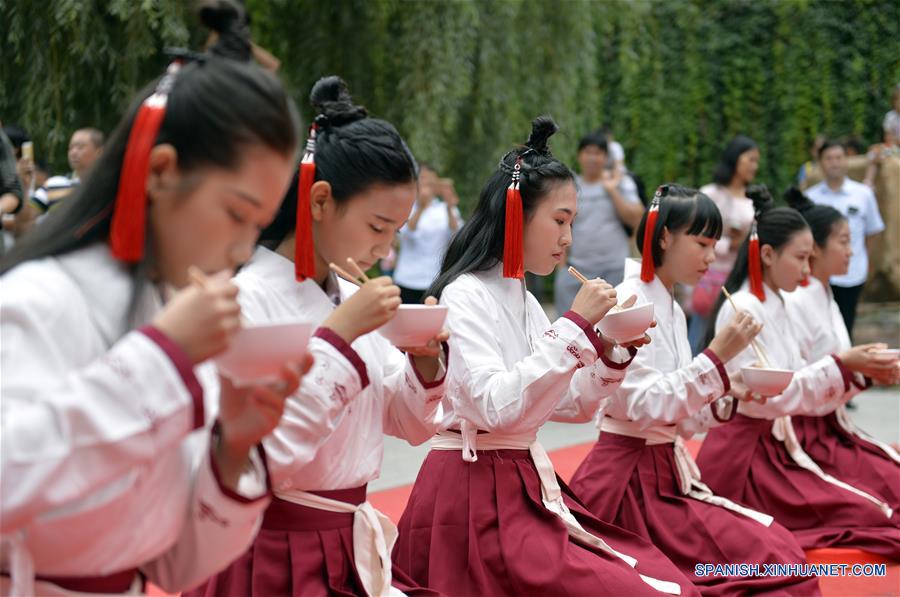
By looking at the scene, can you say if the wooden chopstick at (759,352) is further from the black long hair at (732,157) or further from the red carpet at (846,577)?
the black long hair at (732,157)

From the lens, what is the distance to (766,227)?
12.3ft

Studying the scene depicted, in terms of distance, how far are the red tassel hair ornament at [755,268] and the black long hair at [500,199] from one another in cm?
127

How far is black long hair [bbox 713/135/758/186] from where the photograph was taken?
5980mm

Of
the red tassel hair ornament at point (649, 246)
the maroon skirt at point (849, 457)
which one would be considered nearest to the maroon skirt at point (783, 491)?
the maroon skirt at point (849, 457)

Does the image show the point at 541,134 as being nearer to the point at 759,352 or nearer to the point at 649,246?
the point at 649,246

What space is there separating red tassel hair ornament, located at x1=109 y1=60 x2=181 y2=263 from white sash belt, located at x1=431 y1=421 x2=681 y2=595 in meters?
1.27

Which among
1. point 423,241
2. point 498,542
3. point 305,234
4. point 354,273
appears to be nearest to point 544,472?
point 498,542

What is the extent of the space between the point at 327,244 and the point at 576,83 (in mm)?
5400

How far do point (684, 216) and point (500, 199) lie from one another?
2.69 feet

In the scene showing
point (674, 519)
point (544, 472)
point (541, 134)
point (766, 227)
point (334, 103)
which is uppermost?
point (334, 103)

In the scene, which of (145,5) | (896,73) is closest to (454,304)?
(145,5)

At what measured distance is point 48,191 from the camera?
16.8ft

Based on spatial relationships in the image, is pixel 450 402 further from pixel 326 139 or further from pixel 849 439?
pixel 849 439

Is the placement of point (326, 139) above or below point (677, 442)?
above
